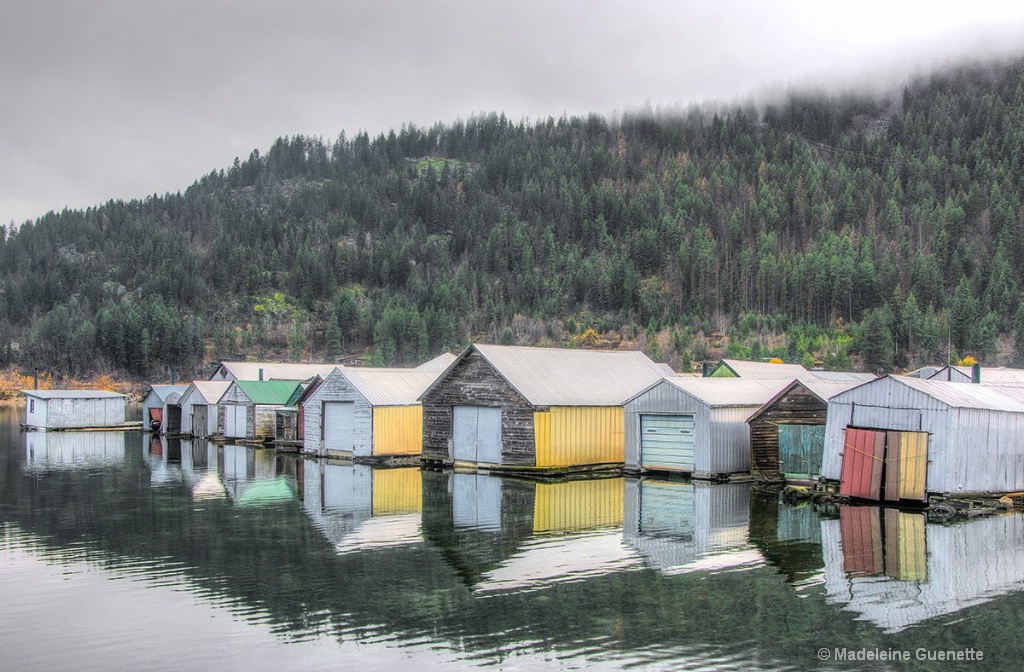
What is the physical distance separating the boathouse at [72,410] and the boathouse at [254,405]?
17.9 meters

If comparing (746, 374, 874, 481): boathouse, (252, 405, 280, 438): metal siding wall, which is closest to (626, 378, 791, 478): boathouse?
(746, 374, 874, 481): boathouse

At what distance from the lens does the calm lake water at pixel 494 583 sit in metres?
14.3

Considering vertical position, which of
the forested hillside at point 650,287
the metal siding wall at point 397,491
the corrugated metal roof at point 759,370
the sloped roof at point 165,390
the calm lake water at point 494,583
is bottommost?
the metal siding wall at point 397,491

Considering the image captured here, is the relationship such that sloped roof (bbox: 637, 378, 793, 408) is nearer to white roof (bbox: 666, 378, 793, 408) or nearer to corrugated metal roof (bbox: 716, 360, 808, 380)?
white roof (bbox: 666, 378, 793, 408)

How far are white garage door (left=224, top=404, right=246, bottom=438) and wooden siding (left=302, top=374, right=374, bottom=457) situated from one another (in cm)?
873

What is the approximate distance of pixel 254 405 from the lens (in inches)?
2314

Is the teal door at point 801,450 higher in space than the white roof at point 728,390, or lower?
lower

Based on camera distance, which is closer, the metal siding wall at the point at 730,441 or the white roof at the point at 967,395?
the white roof at the point at 967,395

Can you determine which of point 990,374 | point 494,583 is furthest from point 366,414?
point 990,374

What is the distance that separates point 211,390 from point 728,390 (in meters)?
39.0

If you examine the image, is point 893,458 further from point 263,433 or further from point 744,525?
point 263,433

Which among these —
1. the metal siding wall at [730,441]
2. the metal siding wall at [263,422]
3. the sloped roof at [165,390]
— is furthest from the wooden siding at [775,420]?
the sloped roof at [165,390]

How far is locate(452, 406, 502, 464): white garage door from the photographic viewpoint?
41.4 meters

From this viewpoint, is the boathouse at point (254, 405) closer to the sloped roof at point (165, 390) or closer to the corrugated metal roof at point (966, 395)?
the sloped roof at point (165, 390)
